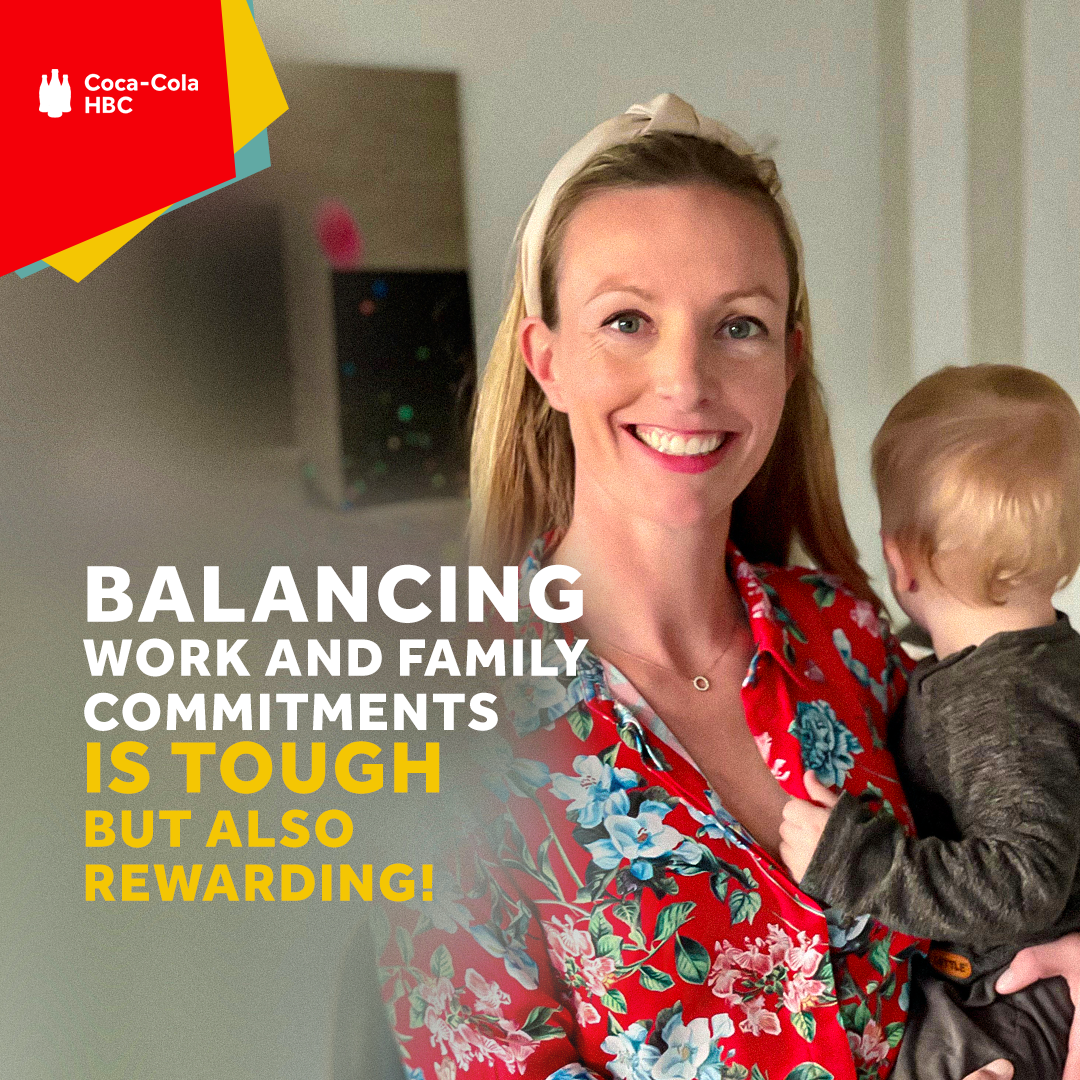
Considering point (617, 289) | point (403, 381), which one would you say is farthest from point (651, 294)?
point (403, 381)

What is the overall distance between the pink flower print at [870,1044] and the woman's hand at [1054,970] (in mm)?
119

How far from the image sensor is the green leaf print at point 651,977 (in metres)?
0.96

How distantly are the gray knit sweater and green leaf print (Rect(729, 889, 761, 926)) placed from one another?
51 millimetres

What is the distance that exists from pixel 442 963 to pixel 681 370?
22.3 inches

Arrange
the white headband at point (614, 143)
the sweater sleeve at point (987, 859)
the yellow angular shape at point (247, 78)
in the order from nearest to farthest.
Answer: the sweater sleeve at point (987, 859), the white headband at point (614, 143), the yellow angular shape at point (247, 78)

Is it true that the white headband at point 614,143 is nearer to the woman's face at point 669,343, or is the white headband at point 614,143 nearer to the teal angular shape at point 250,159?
the woman's face at point 669,343

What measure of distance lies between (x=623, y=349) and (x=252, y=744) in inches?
22.2

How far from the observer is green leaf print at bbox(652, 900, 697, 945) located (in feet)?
3.16

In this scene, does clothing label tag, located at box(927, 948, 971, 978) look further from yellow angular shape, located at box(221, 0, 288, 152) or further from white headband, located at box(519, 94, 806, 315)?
yellow angular shape, located at box(221, 0, 288, 152)

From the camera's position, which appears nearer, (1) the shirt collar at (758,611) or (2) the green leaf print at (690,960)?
(2) the green leaf print at (690,960)

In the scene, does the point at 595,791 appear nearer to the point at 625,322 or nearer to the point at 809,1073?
the point at 809,1073

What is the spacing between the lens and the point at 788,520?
1.29 meters

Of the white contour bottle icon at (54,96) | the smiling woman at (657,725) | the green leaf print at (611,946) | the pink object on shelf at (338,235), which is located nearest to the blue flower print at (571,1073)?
the smiling woman at (657,725)

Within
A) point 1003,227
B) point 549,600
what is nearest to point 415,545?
point 549,600
